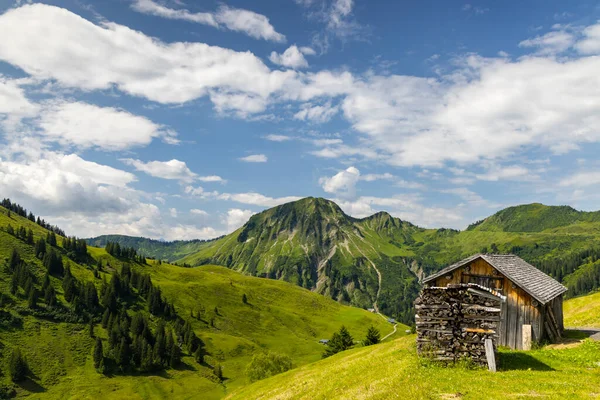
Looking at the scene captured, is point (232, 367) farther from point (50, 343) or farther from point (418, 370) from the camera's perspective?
point (418, 370)

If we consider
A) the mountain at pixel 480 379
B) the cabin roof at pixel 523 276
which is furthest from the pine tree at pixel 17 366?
the cabin roof at pixel 523 276

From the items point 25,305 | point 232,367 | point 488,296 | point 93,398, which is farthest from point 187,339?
point 488,296

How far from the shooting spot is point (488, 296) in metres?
25.8

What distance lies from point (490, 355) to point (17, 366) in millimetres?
168342

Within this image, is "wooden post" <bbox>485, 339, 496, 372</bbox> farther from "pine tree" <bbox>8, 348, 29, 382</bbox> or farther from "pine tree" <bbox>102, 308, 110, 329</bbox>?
"pine tree" <bbox>102, 308, 110, 329</bbox>

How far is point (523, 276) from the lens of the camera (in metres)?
40.1

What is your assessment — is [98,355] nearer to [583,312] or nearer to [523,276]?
[523,276]

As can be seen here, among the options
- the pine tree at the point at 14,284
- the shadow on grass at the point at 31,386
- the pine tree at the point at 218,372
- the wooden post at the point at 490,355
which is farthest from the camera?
the pine tree at the point at 14,284

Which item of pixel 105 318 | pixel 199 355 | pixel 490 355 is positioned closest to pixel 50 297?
pixel 105 318

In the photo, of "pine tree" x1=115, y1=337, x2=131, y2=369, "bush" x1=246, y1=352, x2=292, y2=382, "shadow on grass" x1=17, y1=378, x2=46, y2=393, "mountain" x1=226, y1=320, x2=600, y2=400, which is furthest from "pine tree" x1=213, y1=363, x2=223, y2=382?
"mountain" x1=226, y1=320, x2=600, y2=400

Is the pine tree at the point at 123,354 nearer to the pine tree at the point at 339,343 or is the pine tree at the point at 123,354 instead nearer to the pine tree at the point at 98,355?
the pine tree at the point at 98,355

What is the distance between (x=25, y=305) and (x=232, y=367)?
100199 millimetres

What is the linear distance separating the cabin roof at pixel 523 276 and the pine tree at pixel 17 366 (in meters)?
157

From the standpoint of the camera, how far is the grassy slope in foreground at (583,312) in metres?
53.4
